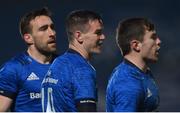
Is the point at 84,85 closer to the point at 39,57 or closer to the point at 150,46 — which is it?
the point at 150,46

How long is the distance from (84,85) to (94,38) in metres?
0.51

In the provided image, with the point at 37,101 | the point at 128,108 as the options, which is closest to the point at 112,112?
the point at 128,108

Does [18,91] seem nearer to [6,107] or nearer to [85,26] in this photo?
[6,107]

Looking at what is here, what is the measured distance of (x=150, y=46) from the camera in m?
4.67

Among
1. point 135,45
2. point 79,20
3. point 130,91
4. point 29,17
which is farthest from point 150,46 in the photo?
point 29,17

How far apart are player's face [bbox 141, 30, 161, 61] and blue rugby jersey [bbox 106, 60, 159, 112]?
156 mm

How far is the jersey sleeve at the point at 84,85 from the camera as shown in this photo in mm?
4414

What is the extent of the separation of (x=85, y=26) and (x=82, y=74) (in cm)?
53

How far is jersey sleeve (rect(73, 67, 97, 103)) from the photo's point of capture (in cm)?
441

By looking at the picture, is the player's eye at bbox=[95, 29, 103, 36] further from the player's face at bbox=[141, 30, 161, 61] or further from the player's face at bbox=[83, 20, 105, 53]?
the player's face at bbox=[141, 30, 161, 61]

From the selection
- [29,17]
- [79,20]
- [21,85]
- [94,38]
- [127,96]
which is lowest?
[127,96]

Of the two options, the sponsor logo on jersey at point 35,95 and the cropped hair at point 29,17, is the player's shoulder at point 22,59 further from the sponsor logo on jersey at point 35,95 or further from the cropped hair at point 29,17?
the sponsor logo on jersey at point 35,95

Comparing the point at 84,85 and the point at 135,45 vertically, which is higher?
the point at 135,45

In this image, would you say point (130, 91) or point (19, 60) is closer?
point (130, 91)
